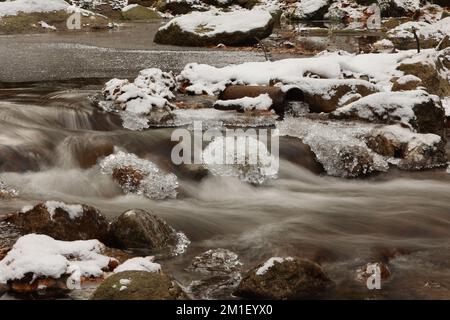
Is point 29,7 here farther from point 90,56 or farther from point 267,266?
point 267,266

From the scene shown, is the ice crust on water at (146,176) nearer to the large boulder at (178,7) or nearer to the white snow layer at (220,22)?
the white snow layer at (220,22)

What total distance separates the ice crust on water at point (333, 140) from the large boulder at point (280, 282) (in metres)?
3.19

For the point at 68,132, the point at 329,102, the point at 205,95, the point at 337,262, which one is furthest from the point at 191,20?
the point at 337,262

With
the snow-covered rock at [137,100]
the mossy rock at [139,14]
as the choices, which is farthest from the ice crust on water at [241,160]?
the mossy rock at [139,14]

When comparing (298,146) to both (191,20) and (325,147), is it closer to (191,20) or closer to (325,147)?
(325,147)

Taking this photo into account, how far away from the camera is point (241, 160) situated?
270 inches

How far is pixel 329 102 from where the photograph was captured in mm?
9031

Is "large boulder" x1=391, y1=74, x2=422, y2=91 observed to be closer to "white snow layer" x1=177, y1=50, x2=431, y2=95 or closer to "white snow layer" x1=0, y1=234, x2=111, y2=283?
"white snow layer" x1=177, y1=50, x2=431, y2=95

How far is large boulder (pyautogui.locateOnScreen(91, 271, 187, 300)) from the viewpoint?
3.52 metres

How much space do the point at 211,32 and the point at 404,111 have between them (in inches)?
453

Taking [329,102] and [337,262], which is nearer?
[337,262]

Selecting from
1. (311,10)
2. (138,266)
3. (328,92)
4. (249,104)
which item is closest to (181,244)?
(138,266)

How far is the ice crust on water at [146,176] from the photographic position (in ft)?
20.4
